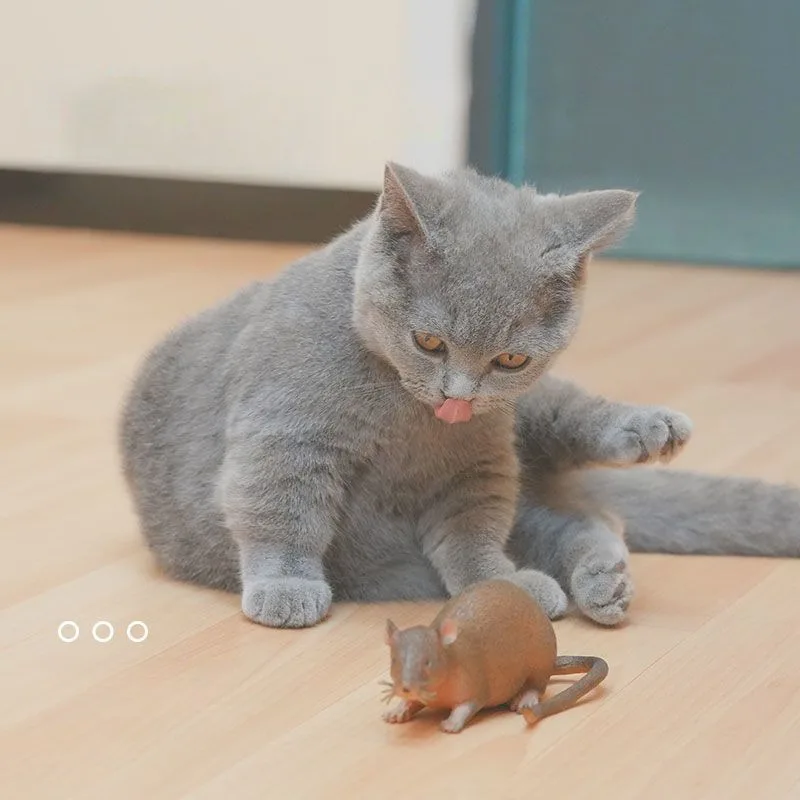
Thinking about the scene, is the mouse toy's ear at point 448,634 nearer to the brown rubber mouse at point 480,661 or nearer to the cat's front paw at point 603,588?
the brown rubber mouse at point 480,661

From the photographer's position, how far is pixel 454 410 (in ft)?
4.81

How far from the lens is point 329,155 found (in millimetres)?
3684

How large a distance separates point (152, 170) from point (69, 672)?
2578 millimetres

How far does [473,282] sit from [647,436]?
30cm

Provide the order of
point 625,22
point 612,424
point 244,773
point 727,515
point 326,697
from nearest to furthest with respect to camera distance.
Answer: point 244,773 < point 326,697 < point 612,424 < point 727,515 < point 625,22

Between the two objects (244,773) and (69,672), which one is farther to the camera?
(69,672)

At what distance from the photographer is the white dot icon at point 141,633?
1517mm

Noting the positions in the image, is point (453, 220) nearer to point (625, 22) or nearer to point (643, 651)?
point (643, 651)

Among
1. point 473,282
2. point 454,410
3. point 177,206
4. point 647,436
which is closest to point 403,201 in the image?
point 473,282

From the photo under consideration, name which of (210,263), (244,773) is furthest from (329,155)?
(244,773)

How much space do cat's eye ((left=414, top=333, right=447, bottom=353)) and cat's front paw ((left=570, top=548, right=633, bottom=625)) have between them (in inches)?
12.0

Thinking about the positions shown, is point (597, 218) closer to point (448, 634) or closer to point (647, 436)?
point (647, 436)

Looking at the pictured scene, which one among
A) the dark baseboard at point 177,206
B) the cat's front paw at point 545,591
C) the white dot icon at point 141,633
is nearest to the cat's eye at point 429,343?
the cat's front paw at point 545,591

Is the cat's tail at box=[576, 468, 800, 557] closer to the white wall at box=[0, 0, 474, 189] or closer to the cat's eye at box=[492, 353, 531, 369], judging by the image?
the cat's eye at box=[492, 353, 531, 369]
